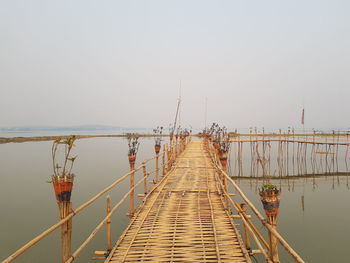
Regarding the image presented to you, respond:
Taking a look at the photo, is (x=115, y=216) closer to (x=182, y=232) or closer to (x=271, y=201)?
(x=182, y=232)

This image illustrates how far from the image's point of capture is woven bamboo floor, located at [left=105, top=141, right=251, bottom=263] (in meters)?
3.63

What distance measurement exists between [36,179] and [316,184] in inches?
777

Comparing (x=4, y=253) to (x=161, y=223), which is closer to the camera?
(x=161, y=223)

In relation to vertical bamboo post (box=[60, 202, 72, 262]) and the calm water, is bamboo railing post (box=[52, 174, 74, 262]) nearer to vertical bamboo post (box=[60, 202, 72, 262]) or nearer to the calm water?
vertical bamboo post (box=[60, 202, 72, 262])

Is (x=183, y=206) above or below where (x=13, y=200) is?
above

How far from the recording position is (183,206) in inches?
232

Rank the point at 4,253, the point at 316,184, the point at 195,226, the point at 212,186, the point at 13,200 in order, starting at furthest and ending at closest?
the point at 316,184 < the point at 13,200 < the point at 212,186 < the point at 4,253 < the point at 195,226

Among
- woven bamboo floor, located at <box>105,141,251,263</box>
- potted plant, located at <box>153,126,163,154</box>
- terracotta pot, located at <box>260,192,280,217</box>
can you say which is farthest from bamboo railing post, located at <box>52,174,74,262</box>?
potted plant, located at <box>153,126,163,154</box>

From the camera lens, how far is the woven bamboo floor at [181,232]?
3629 millimetres

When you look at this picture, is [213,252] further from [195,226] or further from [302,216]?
[302,216]

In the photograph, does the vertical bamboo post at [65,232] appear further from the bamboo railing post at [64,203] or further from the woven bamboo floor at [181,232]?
the woven bamboo floor at [181,232]

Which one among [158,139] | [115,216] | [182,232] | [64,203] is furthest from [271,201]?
[158,139]

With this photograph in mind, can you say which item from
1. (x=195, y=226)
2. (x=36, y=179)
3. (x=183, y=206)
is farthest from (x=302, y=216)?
(x=36, y=179)

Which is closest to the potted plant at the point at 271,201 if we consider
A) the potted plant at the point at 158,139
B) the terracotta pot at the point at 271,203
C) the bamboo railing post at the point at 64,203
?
the terracotta pot at the point at 271,203
